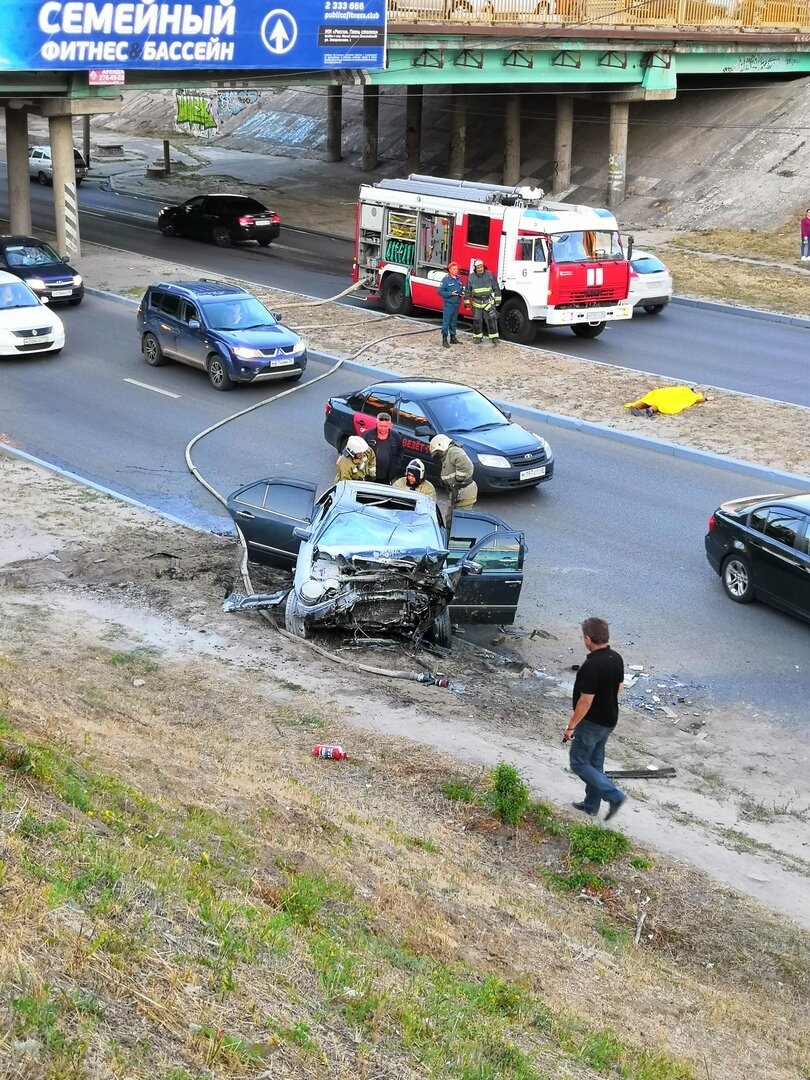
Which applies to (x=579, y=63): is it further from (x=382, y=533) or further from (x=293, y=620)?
(x=293, y=620)

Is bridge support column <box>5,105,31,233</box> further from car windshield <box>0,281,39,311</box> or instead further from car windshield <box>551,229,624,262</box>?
car windshield <box>551,229,624,262</box>

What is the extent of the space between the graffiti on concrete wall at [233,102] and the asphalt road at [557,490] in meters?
43.7

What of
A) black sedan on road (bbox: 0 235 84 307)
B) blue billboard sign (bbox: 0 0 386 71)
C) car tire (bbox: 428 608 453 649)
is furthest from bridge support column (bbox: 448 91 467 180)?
car tire (bbox: 428 608 453 649)

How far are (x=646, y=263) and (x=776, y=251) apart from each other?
8501 mm

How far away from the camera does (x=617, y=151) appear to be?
4334 centimetres

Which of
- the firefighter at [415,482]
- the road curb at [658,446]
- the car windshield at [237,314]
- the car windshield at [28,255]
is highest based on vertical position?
the car windshield at [28,255]

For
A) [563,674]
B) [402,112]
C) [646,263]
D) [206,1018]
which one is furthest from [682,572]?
[402,112]

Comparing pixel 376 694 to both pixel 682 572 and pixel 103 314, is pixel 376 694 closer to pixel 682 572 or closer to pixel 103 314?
pixel 682 572

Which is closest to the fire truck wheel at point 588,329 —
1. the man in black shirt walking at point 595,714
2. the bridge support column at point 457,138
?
the man in black shirt walking at point 595,714

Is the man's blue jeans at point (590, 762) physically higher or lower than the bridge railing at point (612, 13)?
lower

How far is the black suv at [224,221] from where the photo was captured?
38.4 m

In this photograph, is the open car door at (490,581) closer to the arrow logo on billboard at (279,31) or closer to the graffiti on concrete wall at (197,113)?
the arrow logo on billboard at (279,31)

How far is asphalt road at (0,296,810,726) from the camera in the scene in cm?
1379

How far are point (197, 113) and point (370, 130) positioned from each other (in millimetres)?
17022
